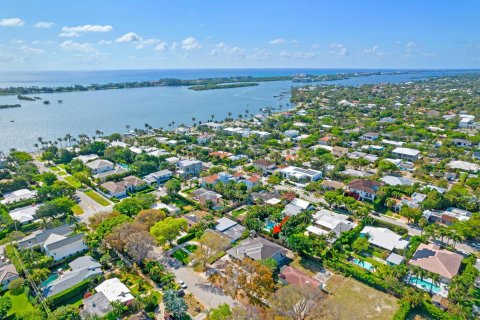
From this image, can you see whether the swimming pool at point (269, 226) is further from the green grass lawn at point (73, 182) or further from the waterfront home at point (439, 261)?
the green grass lawn at point (73, 182)

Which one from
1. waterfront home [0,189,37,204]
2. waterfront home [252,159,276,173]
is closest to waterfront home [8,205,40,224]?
waterfront home [0,189,37,204]

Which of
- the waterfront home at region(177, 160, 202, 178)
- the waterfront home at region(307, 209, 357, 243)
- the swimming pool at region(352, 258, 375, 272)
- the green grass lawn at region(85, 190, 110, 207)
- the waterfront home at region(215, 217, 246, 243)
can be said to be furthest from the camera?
the waterfront home at region(177, 160, 202, 178)

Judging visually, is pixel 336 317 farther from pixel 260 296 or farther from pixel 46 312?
A: pixel 46 312

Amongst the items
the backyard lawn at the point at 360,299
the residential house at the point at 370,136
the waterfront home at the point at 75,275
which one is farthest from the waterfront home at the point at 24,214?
the residential house at the point at 370,136

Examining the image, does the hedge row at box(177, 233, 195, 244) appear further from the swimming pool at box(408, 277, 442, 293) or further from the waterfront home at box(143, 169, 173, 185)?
the swimming pool at box(408, 277, 442, 293)

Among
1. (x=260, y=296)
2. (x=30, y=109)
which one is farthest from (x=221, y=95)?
(x=260, y=296)

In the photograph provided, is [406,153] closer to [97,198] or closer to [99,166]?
[97,198]
